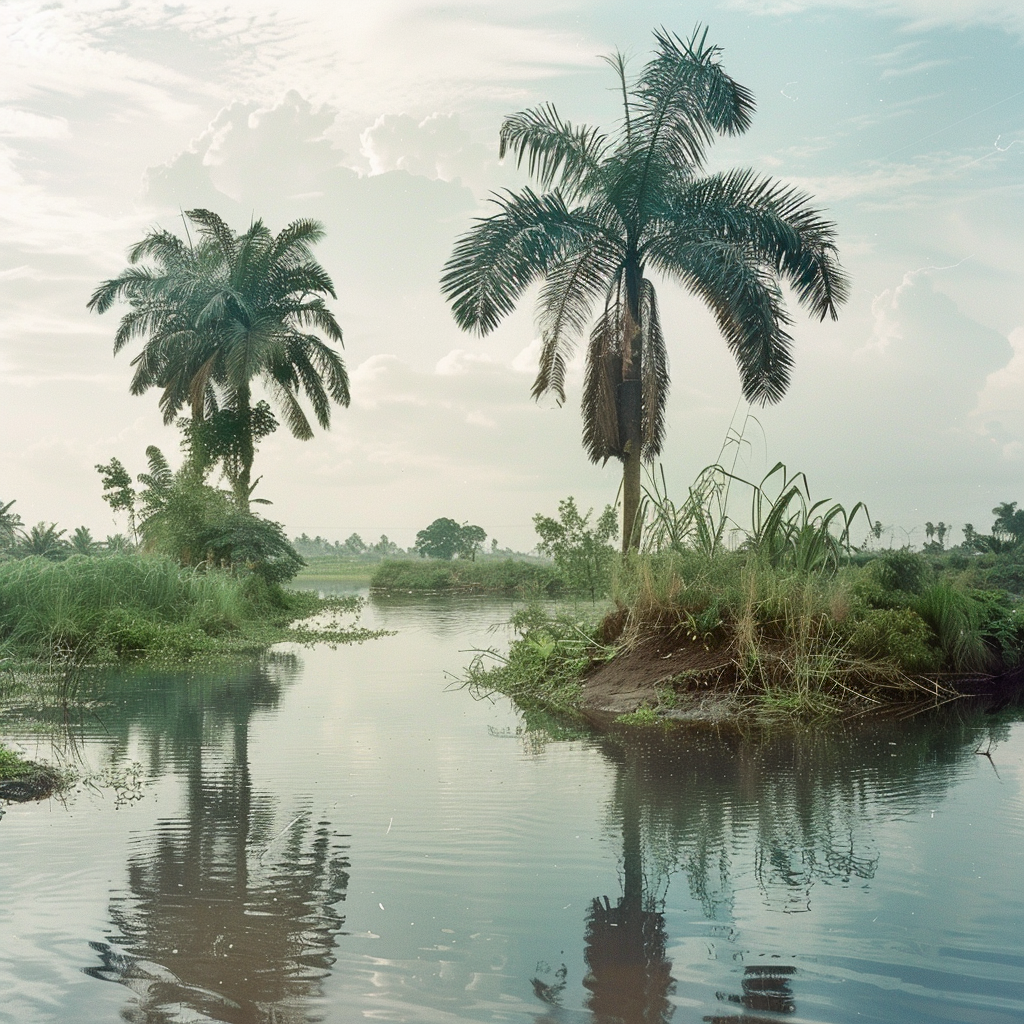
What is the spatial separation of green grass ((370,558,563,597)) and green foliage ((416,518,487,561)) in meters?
16.7

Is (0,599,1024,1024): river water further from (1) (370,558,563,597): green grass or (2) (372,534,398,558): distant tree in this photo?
(2) (372,534,398,558): distant tree

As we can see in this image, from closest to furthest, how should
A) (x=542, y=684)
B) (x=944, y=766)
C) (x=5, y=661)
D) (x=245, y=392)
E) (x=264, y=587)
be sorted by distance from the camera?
(x=944, y=766) < (x=542, y=684) < (x=5, y=661) < (x=264, y=587) < (x=245, y=392)

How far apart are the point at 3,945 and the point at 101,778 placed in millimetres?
3312

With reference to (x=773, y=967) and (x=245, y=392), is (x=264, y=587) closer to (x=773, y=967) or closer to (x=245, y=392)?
(x=245, y=392)

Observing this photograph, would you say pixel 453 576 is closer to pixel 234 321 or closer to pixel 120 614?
pixel 234 321

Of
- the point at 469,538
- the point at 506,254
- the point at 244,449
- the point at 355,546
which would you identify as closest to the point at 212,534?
the point at 244,449

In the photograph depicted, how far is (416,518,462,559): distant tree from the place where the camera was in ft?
221

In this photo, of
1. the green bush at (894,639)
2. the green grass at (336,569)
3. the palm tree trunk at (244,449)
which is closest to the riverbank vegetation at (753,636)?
the green bush at (894,639)

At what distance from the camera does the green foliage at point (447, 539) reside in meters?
66.9

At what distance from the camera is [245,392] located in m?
32.4

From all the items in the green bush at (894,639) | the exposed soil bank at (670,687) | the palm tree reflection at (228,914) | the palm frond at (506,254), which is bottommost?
the palm tree reflection at (228,914)

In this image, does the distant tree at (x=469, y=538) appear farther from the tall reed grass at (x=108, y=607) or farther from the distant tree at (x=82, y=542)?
the tall reed grass at (x=108, y=607)

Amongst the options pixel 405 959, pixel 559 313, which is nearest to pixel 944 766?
pixel 405 959

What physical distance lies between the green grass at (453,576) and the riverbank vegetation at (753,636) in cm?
2799
